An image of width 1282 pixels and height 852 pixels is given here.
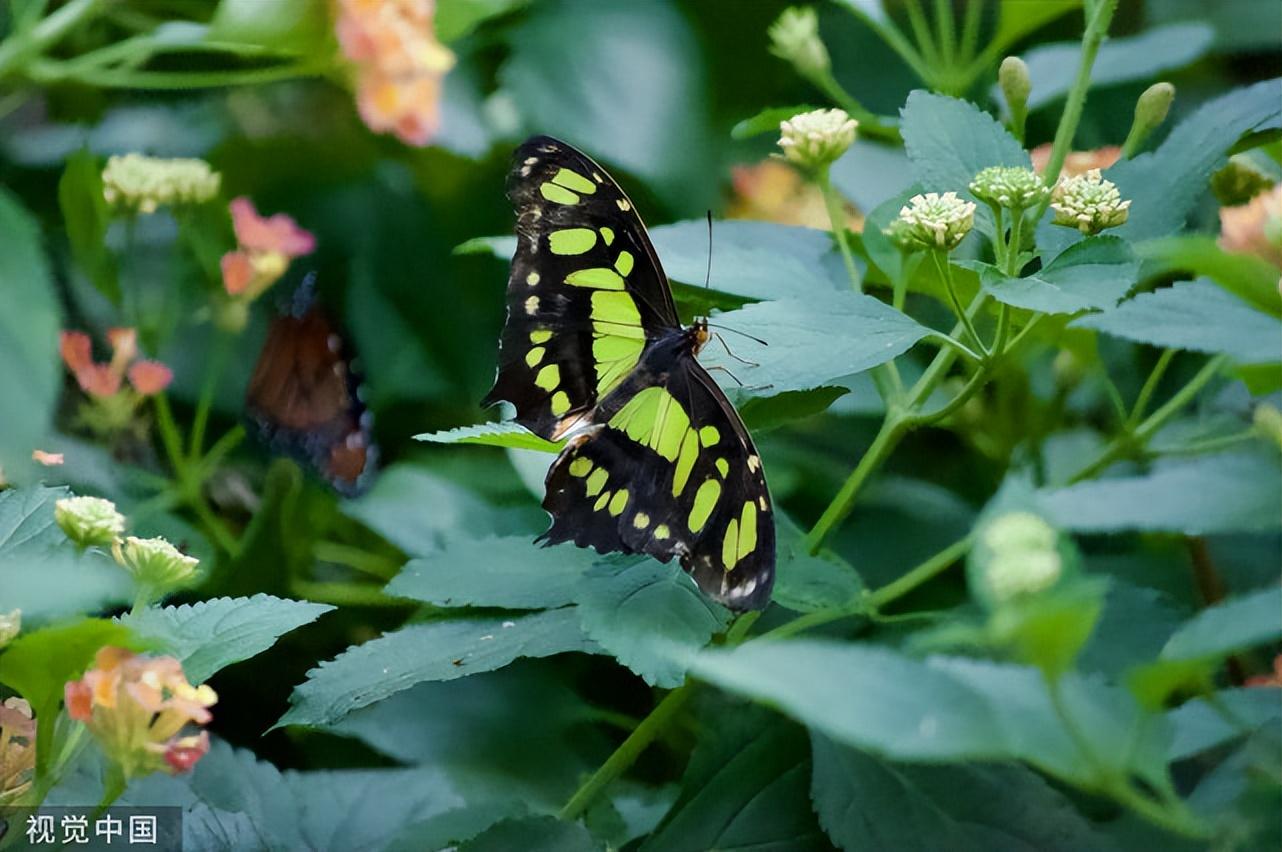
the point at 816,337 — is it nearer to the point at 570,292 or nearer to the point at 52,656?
the point at 570,292

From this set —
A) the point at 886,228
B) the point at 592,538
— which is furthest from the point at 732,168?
the point at 592,538

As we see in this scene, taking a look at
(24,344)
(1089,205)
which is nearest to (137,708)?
(24,344)

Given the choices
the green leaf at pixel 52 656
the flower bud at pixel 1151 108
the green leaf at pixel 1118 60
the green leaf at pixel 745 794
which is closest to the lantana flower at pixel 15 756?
the green leaf at pixel 52 656

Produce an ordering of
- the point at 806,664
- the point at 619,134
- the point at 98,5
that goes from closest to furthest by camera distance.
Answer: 1. the point at 806,664
2. the point at 98,5
3. the point at 619,134

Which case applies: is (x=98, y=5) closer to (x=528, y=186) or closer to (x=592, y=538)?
(x=528, y=186)

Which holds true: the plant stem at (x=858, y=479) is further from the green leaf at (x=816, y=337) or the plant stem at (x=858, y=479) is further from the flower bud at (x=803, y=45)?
the flower bud at (x=803, y=45)

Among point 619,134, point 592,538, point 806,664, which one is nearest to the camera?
point 806,664

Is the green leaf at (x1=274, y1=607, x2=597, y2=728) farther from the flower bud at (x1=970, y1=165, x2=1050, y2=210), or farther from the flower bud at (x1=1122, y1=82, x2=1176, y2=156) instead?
the flower bud at (x1=1122, y1=82, x2=1176, y2=156)
